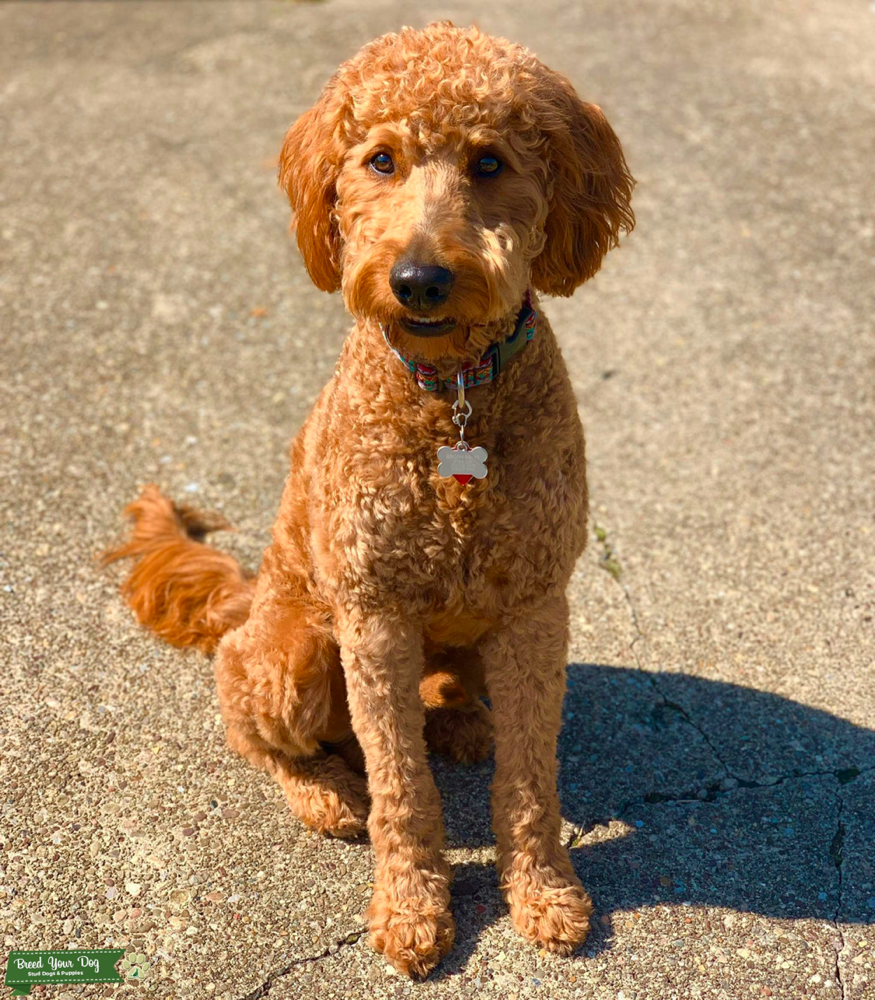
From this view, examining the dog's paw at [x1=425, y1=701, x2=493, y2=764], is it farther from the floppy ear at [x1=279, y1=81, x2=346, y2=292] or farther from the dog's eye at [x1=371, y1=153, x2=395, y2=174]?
the dog's eye at [x1=371, y1=153, x2=395, y2=174]

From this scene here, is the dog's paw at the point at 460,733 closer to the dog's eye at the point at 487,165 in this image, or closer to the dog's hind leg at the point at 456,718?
the dog's hind leg at the point at 456,718

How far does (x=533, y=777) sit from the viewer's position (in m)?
2.71

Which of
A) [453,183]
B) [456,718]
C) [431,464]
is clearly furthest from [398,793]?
[453,183]

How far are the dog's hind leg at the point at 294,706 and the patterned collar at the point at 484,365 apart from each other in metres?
0.77

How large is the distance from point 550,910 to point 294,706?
847mm

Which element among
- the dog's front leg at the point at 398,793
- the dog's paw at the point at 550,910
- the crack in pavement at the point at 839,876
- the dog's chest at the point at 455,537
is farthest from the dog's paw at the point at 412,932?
the crack in pavement at the point at 839,876

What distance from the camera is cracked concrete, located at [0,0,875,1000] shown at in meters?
2.78

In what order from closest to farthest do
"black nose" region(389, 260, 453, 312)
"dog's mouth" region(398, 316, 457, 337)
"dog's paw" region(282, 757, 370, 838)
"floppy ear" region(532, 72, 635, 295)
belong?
"black nose" region(389, 260, 453, 312)
"dog's mouth" region(398, 316, 457, 337)
"floppy ear" region(532, 72, 635, 295)
"dog's paw" region(282, 757, 370, 838)

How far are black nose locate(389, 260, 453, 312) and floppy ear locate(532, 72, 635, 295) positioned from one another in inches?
16.7

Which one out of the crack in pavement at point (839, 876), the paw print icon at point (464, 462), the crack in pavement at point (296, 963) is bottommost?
the crack in pavement at point (296, 963)

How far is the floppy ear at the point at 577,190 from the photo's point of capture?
233 cm

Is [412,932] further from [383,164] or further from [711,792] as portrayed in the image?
[383,164]

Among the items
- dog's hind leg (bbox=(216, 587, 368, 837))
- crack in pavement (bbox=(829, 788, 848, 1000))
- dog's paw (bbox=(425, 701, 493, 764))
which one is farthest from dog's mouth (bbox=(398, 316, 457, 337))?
crack in pavement (bbox=(829, 788, 848, 1000))

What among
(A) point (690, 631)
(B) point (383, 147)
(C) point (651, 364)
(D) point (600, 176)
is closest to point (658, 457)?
(C) point (651, 364)
